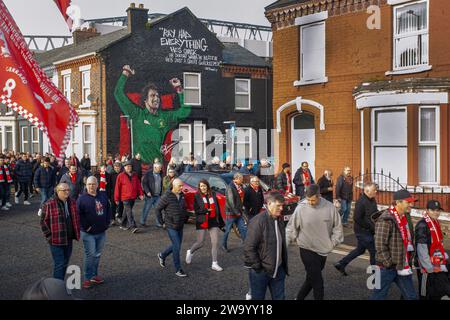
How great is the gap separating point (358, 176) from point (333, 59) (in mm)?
3964

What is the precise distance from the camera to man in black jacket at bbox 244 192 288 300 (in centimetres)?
632

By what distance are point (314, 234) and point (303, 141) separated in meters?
12.0

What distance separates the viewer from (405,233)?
668cm

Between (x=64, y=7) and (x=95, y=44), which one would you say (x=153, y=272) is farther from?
(x=95, y=44)

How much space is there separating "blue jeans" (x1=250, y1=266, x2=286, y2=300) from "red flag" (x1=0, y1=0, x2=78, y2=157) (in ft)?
10.3

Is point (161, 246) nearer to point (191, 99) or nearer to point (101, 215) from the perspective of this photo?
point (101, 215)

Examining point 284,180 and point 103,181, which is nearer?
point 103,181

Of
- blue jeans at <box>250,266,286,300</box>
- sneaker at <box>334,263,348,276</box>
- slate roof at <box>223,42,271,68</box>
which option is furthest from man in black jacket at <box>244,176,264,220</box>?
slate roof at <box>223,42,271,68</box>

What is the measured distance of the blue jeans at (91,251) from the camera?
8.68 meters

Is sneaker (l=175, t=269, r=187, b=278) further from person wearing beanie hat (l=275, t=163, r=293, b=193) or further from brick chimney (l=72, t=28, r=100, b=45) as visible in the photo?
brick chimney (l=72, t=28, r=100, b=45)

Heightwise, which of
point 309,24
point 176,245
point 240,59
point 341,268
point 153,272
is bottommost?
point 153,272

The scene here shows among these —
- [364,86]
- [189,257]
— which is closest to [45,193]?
[189,257]

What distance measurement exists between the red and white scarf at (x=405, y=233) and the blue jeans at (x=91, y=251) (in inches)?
186

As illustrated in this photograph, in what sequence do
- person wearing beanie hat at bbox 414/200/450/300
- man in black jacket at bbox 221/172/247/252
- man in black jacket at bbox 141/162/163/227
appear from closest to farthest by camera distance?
person wearing beanie hat at bbox 414/200/450/300 < man in black jacket at bbox 221/172/247/252 < man in black jacket at bbox 141/162/163/227
